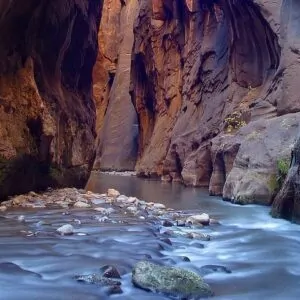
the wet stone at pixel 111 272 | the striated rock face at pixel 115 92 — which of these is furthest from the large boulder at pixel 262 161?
the striated rock face at pixel 115 92

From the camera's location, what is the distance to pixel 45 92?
1383 cm

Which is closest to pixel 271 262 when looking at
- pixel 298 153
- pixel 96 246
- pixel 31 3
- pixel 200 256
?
pixel 200 256

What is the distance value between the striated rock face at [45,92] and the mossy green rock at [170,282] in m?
6.52

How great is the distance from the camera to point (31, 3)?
11258 mm

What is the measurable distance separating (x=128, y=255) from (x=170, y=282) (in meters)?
1.34

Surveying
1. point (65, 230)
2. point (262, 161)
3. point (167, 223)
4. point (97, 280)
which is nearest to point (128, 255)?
point (97, 280)

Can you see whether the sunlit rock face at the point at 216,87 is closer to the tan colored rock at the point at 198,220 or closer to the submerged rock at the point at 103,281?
the tan colored rock at the point at 198,220

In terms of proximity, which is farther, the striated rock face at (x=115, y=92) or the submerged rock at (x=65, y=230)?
the striated rock face at (x=115, y=92)

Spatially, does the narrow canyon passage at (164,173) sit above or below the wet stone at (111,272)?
above

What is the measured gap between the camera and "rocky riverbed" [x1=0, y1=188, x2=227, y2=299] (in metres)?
3.93

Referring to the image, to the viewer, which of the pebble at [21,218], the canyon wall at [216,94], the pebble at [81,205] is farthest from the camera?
the canyon wall at [216,94]

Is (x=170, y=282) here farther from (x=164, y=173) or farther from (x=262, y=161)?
(x=164, y=173)

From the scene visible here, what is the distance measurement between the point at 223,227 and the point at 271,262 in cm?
272

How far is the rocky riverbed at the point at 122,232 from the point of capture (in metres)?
3.93
